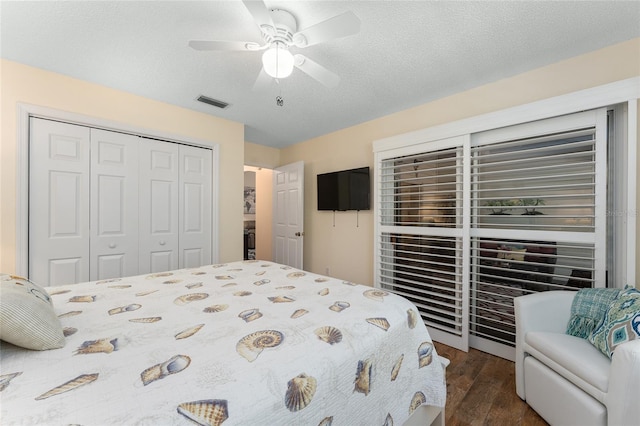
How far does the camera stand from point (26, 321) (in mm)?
878

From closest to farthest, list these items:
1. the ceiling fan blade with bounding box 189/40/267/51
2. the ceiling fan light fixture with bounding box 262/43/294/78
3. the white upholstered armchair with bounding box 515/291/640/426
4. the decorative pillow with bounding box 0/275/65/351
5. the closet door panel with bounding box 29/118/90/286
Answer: the decorative pillow with bounding box 0/275/65/351
the white upholstered armchair with bounding box 515/291/640/426
the ceiling fan blade with bounding box 189/40/267/51
the ceiling fan light fixture with bounding box 262/43/294/78
the closet door panel with bounding box 29/118/90/286

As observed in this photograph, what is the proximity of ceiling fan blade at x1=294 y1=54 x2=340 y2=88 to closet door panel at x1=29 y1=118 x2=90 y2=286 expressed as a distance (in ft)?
7.42

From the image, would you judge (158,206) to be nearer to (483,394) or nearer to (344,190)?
(344,190)

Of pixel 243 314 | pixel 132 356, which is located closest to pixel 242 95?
pixel 243 314

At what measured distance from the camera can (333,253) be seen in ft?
13.0

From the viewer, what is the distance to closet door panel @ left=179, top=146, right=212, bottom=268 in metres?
3.17

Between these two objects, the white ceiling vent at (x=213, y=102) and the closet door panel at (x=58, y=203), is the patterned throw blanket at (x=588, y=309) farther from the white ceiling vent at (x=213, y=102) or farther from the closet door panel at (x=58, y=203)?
the closet door panel at (x=58, y=203)

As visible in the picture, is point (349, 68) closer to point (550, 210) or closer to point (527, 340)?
point (550, 210)

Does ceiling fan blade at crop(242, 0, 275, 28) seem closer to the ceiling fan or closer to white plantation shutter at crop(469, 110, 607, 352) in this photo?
the ceiling fan

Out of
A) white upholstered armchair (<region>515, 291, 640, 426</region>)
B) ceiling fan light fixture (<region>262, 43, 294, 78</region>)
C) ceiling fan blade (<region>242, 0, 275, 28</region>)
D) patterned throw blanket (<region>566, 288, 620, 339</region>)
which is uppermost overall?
ceiling fan blade (<region>242, 0, 275, 28</region>)

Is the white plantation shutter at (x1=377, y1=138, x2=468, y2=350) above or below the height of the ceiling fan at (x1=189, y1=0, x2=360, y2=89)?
below

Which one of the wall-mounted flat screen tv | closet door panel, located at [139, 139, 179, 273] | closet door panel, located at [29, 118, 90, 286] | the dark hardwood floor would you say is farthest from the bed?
the wall-mounted flat screen tv

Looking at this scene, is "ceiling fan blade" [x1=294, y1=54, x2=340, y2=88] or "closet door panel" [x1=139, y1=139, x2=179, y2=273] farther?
"closet door panel" [x1=139, y1=139, x2=179, y2=273]

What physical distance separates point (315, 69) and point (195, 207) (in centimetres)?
225
